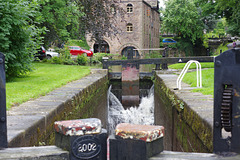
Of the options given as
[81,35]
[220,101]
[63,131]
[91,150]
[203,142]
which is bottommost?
[203,142]

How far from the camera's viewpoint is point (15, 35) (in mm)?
8555

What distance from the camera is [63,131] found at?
2221 mm

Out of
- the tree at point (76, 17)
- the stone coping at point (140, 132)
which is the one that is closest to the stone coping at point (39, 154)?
the stone coping at point (140, 132)

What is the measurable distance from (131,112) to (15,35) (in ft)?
25.1

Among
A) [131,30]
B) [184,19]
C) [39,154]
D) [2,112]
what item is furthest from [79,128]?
[184,19]

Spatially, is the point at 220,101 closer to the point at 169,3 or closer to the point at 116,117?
the point at 116,117

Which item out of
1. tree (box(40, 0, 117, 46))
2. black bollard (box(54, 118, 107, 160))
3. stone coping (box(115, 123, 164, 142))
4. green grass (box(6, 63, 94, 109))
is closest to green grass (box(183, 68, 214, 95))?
green grass (box(6, 63, 94, 109))

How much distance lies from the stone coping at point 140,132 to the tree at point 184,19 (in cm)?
4153

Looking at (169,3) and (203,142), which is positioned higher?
(169,3)

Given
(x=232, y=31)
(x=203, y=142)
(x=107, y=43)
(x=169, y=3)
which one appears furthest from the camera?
(x=169, y=3)

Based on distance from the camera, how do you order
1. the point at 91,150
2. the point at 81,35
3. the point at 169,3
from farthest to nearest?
the point at 169,3 → the point at 81,35 → the point at 91,150

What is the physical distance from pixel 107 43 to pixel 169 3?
1118cm

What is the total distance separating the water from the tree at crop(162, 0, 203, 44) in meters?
29.3

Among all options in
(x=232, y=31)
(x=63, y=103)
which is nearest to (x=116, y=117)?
(x=63, y=103)
